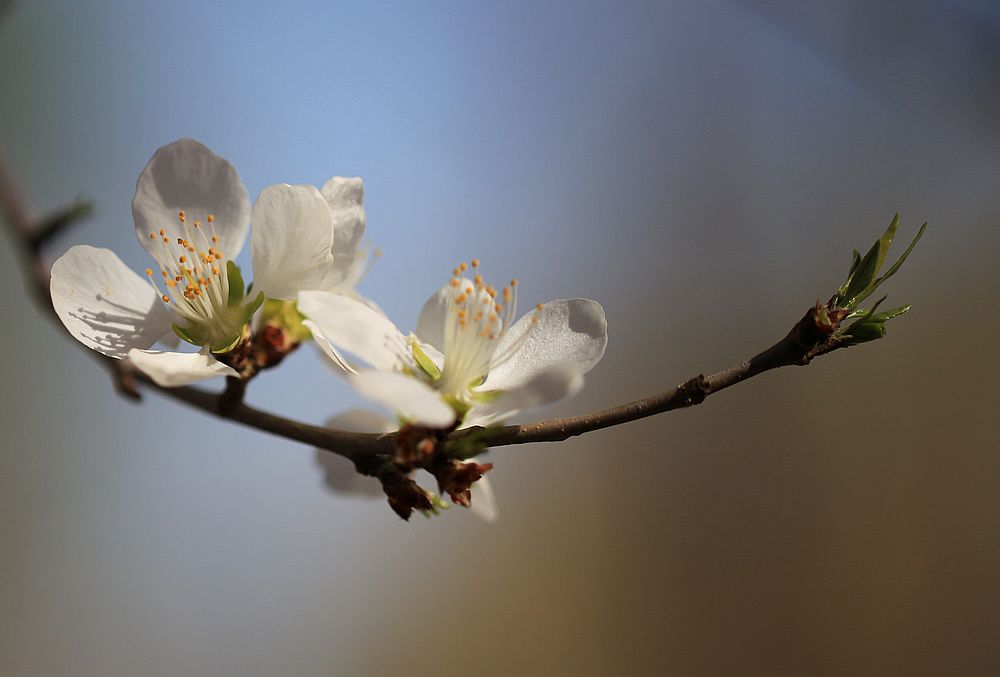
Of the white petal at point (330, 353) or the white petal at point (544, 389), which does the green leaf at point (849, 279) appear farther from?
the white petal at point (330, 353)

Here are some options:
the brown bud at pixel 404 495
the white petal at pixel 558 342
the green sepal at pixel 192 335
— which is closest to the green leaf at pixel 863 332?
the white petal at pixel 558 342

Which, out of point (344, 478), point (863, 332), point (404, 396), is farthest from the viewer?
point (344, 478)

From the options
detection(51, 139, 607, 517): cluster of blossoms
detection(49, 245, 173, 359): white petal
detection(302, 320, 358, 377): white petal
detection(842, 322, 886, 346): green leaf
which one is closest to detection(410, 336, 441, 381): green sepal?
detection(51, 139, 607, 517): cluster of blossoms

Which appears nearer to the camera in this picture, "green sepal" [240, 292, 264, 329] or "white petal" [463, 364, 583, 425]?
"white petal" [463, 364, 583, 425]

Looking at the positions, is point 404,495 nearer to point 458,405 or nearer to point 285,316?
point 458,405

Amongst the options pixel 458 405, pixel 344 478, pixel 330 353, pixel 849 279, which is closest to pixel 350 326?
pixel 330 353

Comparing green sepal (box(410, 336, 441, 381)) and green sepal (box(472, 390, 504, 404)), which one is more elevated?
green sepal (box(410, 336, 441, 381))

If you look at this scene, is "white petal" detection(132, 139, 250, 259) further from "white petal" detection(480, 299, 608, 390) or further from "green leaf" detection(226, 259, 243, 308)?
"white petal" detection(480, 299, 608, 390)
